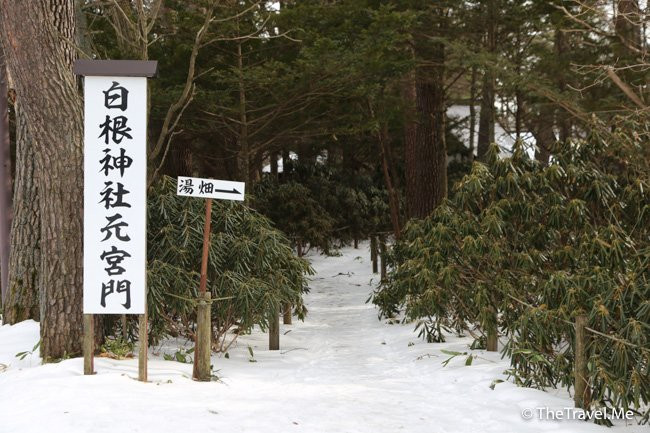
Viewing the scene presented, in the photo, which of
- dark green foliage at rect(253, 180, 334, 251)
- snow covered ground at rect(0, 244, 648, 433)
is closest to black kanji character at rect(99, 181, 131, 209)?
snow covered ground at rect(0, 244, 648, 433)

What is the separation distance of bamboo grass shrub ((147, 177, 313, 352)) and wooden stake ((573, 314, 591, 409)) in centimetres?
300

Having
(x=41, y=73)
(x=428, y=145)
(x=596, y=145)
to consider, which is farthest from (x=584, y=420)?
(x=428, y=145)

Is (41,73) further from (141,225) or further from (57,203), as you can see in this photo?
(141,225)

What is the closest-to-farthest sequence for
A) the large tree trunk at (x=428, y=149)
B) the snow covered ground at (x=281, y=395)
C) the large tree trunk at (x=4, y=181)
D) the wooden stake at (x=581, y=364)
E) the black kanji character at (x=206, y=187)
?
the snow covered ground at (x=281, y=395) < the wooden stake at (x=581, y=364) < the black kanji character at (x=206, y=187) < the large tree trunk at (x=4, y=181) < the large tree trunk at (x=428, y=149)

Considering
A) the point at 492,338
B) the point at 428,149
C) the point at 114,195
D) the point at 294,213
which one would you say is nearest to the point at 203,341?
the point at 114,195

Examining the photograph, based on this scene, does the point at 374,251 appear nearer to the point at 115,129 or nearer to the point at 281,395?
the point at 281,395

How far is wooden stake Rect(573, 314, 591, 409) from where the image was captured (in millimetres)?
4469

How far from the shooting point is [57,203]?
17.3 ft

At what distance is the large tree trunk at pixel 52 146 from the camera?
5.22 metres

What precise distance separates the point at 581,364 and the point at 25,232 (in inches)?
212

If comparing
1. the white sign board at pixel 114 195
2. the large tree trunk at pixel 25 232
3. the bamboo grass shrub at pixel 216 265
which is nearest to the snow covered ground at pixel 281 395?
the large tree trunk at pixel 25 232

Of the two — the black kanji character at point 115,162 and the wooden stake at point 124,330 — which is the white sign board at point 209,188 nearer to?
the black kanji character at point 115,162

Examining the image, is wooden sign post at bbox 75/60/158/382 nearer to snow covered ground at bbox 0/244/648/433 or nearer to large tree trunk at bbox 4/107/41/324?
snow covered ground at bbox 0/244/648/433

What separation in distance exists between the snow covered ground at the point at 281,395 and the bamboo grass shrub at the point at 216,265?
1.52 feet
